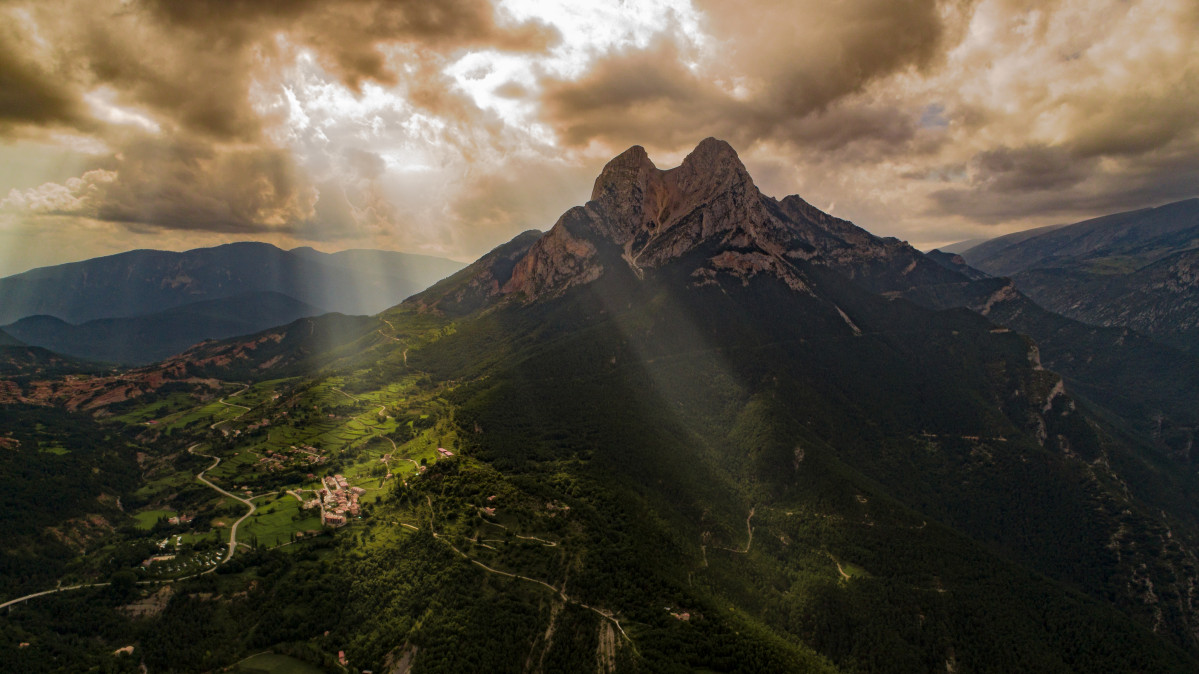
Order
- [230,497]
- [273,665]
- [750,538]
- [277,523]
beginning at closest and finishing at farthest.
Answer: [273,665] → [277,523] → [230,497] → [750,538]

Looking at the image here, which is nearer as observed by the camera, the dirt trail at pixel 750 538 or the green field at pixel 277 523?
the green field at pixel 277 523

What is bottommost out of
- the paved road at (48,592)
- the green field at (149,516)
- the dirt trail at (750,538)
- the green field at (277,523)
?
the dirt trail at (750,538)

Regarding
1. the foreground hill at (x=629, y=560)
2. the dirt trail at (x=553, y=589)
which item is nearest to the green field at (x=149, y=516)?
the foreground hill at (x=629, y=560)

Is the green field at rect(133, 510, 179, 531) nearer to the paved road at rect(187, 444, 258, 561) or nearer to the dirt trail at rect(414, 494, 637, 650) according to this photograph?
the paved road at rect(187, 444, 258, 561)

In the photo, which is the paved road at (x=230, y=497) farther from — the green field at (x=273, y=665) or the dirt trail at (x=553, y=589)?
the dirt trail at (x=553, y=589)

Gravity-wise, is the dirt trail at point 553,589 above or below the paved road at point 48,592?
below

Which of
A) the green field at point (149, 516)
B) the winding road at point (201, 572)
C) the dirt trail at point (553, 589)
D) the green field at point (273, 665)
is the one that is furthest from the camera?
the green field at point (149, 516)

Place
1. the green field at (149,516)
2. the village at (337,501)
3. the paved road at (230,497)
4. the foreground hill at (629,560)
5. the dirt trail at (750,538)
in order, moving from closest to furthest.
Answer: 1. the foreground hill at (629,560)
2. the paved road at (230,497)
3. the green field at (149,516)
4. the village at (337,501)
5. the dirt trail at (750,538)

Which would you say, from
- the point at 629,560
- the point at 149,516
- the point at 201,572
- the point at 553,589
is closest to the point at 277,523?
the point at 201,572

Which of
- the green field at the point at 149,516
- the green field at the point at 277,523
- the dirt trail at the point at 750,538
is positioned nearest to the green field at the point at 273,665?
the green field at the point at 277,523

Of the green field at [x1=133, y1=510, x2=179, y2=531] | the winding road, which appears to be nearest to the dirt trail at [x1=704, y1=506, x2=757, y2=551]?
the winding road

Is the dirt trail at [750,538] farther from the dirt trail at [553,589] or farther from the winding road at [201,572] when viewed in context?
the winding road at [201,572]

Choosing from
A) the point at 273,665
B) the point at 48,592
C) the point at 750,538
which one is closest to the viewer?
the point at 273,665

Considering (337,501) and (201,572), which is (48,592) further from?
(337,501)
